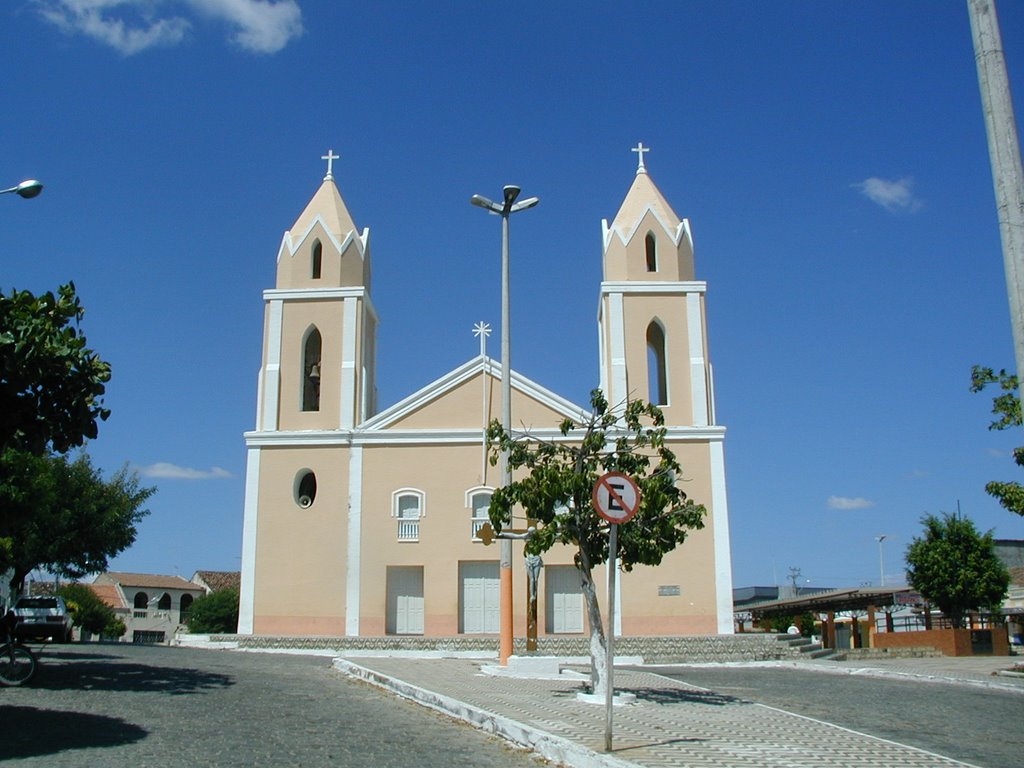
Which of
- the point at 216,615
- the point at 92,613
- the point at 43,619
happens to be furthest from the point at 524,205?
the point at 92,613

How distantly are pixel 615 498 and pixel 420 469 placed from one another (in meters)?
18.6

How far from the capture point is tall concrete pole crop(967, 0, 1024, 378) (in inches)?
244

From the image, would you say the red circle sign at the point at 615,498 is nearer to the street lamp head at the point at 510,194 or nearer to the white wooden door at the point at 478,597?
the street lamp head at the point at 510,194

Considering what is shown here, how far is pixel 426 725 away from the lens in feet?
37.4

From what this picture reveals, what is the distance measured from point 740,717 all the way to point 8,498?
35.0ft

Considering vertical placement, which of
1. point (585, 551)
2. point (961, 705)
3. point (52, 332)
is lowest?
point (961, 705)

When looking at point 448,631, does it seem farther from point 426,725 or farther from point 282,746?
point 282,746

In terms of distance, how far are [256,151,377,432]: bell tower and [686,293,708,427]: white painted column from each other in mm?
8853

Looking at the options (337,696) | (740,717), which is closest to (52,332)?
(337,696)

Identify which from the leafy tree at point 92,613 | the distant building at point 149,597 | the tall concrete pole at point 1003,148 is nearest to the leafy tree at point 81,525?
the leafy tree at point 92,613

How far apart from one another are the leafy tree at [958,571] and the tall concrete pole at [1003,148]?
89.9 feet

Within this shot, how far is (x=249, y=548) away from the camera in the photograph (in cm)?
2734

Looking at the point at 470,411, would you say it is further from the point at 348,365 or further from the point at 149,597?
the point at 149,597

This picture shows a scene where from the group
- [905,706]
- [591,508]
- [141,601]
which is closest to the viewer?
[591,508]
